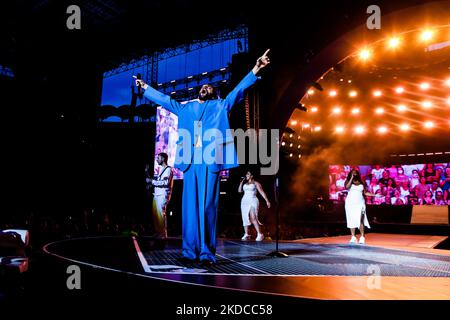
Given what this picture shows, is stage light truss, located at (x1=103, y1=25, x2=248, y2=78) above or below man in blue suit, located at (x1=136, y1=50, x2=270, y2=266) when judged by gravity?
above

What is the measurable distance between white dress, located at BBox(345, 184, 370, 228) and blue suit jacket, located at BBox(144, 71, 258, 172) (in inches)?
191

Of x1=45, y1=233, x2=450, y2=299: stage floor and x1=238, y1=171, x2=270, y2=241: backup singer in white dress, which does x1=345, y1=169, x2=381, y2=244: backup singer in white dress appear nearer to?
x1=238, y1=171, x2=270, y2=241: backup singer in white dress

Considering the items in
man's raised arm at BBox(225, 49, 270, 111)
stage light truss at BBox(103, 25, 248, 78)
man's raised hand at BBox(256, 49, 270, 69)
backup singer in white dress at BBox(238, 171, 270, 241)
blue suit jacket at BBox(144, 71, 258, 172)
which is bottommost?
backup singer in white dress at BBox(238, 171, 270, 241)

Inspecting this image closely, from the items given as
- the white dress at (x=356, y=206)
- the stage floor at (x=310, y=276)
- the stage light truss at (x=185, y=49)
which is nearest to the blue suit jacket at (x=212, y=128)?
the stage floor at (x=310, y=276)

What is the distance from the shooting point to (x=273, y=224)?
11328 millimetres

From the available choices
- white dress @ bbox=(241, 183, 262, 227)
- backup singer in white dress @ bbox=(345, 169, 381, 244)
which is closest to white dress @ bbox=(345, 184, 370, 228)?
backup singer in white dress @ bbox=(345, 169, 381, 244)

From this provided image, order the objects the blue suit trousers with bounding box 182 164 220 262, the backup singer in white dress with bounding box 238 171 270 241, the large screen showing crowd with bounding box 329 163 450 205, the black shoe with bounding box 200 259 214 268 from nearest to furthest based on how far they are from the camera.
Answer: the black shoe with bounding box 200 259 214 268, the blue suit trousers with bounding box 182 164 220 262, the backup singer in white dress with bounding box 238 171 270 241, the large screen showing crowd with bounding box 329 163 450 205

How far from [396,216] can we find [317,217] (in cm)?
348

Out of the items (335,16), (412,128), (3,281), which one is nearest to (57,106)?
(335,16)

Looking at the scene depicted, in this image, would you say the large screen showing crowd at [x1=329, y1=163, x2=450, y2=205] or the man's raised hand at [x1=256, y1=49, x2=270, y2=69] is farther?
the large screen showing crowd at [x1=329, y1=163, x2=450, y2=205]

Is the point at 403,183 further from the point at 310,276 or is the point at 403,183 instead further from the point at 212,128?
the point at 310,276

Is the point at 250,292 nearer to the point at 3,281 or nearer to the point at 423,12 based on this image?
the point at 3,281

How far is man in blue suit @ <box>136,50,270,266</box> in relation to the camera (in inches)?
157

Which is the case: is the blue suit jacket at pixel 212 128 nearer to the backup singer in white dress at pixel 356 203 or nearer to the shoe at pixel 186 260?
the shoe at pixel 186 260
